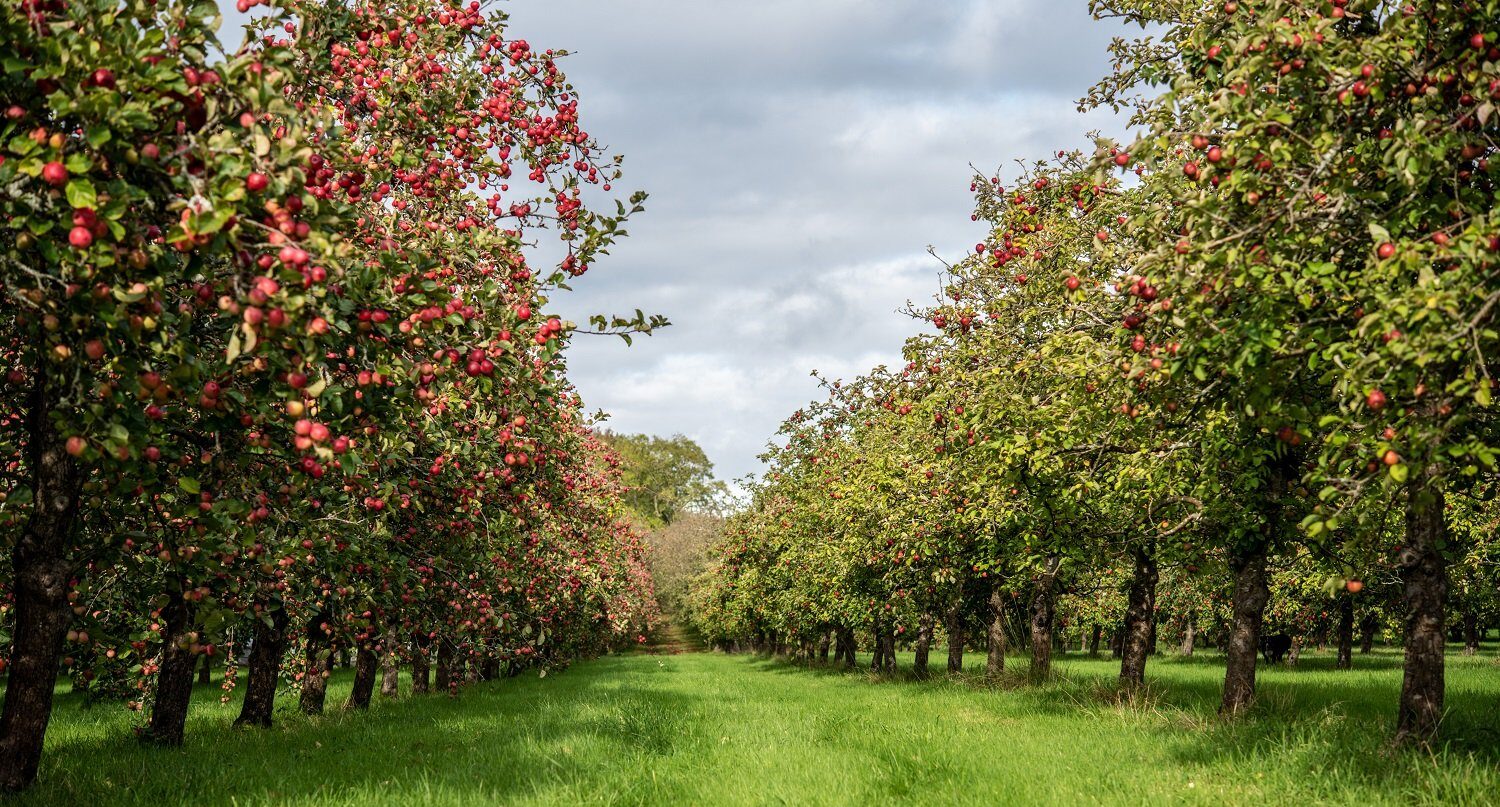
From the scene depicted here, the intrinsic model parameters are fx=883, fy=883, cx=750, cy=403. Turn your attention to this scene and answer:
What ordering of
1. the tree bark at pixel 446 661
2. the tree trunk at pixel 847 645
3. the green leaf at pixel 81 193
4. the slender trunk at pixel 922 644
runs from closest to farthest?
the green leaf at pixel 81 193 < the tree bark at pixel 446 661 < the slender trunk at pixel 922 644 < the tree trunk at pixel 847 645

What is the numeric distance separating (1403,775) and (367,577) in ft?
37.7

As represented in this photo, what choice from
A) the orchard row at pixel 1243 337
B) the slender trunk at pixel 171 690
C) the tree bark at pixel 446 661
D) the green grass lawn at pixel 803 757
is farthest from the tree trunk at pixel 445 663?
the orchard row at pixel 1243 337

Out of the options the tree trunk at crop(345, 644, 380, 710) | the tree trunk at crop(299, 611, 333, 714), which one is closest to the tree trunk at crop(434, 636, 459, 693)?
the tree trunk at crop(345, 644, 380, 710)

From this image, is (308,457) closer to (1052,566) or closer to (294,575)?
(294,575)

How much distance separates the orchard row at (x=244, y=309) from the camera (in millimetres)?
→ 4125

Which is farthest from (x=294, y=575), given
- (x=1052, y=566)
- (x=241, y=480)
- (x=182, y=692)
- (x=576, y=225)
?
(x=1052, y=566)

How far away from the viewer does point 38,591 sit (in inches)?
267

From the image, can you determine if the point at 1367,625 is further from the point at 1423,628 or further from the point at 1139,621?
the point at 1423,628

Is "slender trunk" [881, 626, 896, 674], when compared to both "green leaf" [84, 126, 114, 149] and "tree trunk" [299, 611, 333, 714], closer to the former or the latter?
"tree trunk" [299, 611, 333, 714]

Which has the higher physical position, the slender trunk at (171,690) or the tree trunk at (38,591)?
the tree trunk at (38,591)

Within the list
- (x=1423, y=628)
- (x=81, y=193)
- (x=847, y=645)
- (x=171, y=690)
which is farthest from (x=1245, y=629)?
(x=847, y=645)

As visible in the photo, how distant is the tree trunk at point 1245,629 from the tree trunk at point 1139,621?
4175mm

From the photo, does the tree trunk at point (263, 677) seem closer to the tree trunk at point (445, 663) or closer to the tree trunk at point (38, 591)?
the tree trunk at point (445, 663)

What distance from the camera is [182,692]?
1123cm
